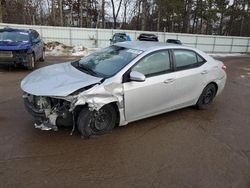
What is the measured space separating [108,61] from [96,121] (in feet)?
4.08

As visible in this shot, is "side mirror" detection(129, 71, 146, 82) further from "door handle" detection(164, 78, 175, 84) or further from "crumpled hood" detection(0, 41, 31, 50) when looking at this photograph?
"crumpled hood" detection(0, 41, 31, 50)

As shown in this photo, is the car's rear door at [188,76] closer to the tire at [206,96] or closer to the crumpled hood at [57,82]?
the tire at [206,96]

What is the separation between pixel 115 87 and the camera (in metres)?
4.06

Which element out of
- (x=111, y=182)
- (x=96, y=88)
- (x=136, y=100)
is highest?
(x=96, y=88)

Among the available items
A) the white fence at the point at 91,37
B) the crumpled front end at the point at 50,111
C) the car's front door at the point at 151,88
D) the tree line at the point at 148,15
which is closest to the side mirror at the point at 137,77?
the car's front door at the point at 151,88

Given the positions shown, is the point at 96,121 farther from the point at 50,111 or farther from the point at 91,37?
the point at 91,37

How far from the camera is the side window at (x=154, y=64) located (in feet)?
14.7

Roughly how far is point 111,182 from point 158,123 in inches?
82.1

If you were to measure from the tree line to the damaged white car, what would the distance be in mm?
26917

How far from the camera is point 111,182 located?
307 cm

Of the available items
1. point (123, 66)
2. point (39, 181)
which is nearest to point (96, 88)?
point (123, 66)

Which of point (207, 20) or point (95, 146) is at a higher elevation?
point (207, 20)

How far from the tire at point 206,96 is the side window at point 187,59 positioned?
26.0 inches

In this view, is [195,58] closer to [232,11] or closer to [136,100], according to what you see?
[136,100]
